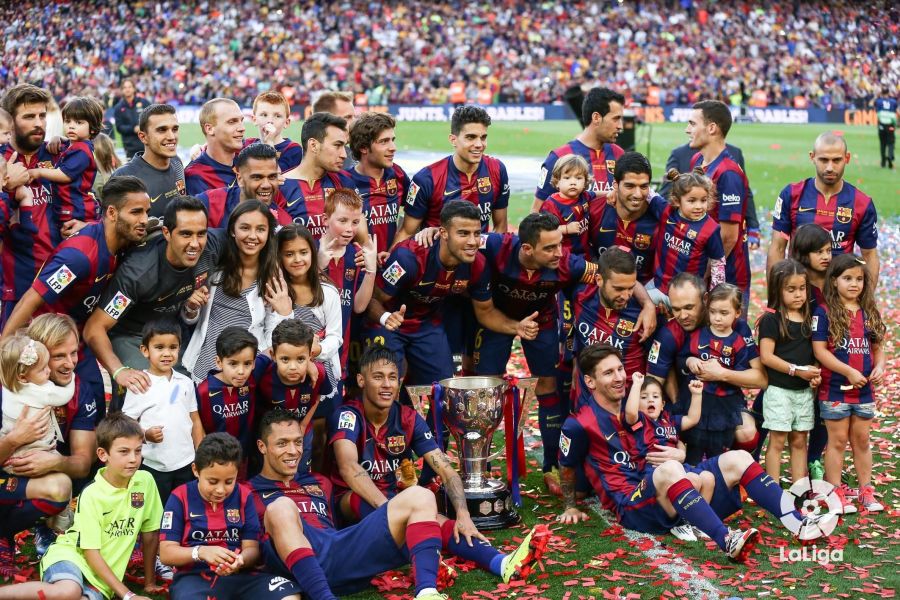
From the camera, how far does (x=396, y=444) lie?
244 inches

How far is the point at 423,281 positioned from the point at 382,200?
1.06m

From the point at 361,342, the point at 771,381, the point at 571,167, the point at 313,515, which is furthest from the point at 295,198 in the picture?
the point at 771,381

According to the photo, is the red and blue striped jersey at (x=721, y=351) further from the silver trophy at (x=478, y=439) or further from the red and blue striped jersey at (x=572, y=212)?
the silver trophy at (x=478, y=439)

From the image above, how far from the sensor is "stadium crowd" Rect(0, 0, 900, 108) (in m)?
37.0

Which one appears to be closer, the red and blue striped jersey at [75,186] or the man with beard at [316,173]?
the man with beard at [316,173]

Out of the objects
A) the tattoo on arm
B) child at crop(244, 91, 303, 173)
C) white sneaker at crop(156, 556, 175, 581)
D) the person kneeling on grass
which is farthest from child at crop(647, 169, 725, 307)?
white sneaker at crop(156, 556, 175, 581)

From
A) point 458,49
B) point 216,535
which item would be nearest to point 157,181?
point 216,535

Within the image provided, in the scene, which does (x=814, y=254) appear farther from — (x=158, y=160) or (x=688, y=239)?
(x=158, y=160)

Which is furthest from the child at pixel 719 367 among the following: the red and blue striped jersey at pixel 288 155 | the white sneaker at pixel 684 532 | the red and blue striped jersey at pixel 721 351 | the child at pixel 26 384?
the child at pixel 26 384

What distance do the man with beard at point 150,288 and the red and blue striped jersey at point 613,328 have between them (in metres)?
2.48

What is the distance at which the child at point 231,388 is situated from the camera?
5762 millimetres

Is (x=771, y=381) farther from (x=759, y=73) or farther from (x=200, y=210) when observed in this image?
(x=759, y=73)

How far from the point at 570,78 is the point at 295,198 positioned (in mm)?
32086

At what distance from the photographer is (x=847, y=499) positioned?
6.62 metres
